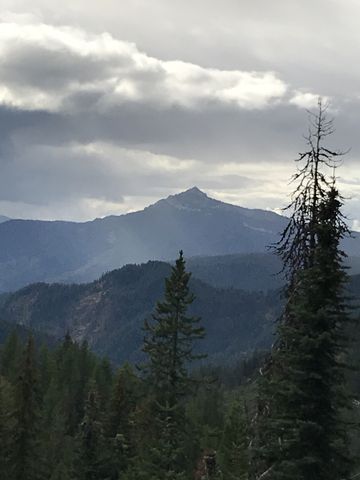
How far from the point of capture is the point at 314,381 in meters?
17.7

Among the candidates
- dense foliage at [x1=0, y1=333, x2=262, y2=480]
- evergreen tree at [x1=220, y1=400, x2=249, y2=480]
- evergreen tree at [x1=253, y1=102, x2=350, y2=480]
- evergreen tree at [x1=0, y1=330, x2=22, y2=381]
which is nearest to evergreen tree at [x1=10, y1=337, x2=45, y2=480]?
dense foliage at [x1=0, y1=333, x2=262, y2=480]

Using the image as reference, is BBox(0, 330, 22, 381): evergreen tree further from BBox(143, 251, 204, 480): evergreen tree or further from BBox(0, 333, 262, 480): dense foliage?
BBox(143, 251, 204, 480): evergreen tree

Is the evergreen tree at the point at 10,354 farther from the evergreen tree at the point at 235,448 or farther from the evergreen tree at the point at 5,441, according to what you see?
the evergreen tree at the point at 235,448

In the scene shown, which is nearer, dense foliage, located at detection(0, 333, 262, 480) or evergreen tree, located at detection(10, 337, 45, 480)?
dense foliage, located at detection(0, 333, 262, 480)


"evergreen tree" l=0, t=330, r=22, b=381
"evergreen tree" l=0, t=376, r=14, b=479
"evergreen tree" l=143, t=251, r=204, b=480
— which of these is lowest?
"evergreen tree" l=0, t=330, r=22, b=381

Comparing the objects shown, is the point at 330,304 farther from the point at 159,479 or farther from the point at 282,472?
the point at 159,479

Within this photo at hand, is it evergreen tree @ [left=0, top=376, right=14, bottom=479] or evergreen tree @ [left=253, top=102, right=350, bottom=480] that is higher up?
evergreen tree @ [left=253, top=102, right=350, bottom=480]

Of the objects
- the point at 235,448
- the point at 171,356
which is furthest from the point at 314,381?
the point at 235,448

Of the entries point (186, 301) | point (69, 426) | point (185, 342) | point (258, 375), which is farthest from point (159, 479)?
point (69, 426)

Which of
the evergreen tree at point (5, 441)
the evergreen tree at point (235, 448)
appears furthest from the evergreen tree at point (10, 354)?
the evergreen tree at point (235, 448)

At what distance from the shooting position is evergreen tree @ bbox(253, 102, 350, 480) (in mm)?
17203

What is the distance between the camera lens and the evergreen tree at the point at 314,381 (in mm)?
17203

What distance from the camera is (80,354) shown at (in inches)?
5017

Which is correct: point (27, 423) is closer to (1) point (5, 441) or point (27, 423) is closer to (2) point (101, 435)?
(1) point (5, 441)
